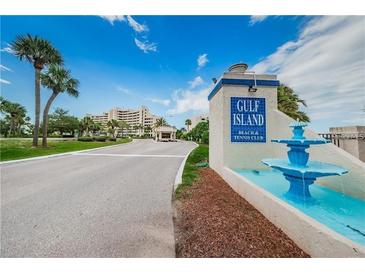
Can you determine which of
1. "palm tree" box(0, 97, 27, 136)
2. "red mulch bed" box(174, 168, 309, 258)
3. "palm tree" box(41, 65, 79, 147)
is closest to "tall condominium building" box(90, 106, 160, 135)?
"palm tree" box(0, 97, 27, 136)

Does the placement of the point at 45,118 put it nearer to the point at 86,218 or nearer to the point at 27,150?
the point at 27,150

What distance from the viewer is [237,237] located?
2.72 meters

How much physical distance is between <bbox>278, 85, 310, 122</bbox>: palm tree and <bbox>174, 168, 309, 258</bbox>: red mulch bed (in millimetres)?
12322

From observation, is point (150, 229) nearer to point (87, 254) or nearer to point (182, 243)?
point (182, 243)

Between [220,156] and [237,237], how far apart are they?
13.7ft

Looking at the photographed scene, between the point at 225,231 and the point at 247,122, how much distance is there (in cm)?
444

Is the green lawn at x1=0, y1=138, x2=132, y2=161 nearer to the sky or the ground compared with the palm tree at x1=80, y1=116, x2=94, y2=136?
nearer to the ground

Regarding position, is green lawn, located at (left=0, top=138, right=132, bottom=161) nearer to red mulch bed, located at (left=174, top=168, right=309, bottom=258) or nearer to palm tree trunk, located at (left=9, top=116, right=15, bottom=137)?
red mulch bed, located at (left=174, top=168, right=309, bottom=258)

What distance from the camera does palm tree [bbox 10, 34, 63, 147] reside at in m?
17.5

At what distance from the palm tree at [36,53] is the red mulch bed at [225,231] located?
71.3ft

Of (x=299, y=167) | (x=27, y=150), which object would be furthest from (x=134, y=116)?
(x=299, y=167)

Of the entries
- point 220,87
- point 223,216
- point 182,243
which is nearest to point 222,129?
point 220,87

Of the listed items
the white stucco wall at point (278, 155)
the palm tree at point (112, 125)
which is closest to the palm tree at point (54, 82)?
the white stucco wall at point (278, 155)

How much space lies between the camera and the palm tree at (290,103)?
14.4 m
